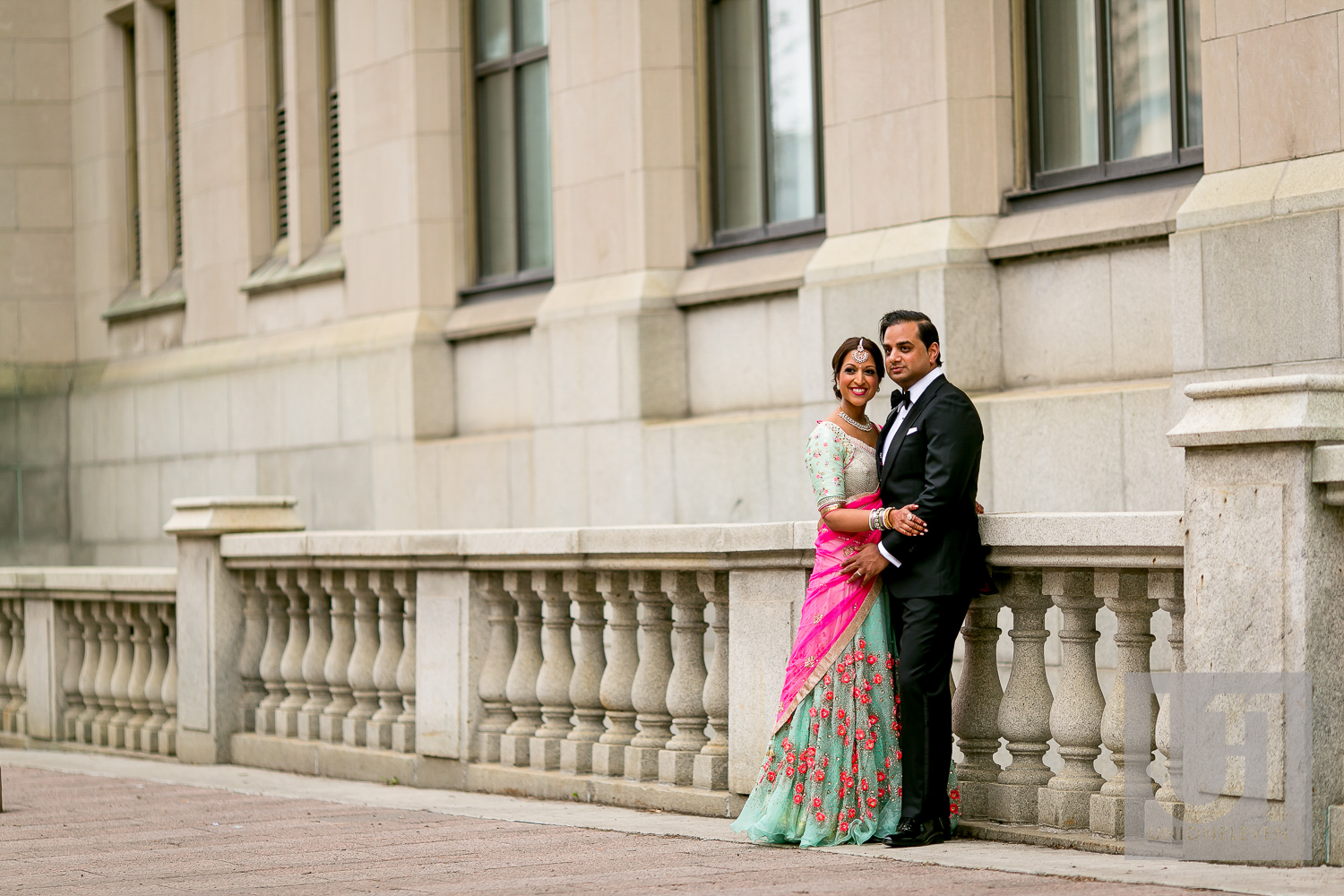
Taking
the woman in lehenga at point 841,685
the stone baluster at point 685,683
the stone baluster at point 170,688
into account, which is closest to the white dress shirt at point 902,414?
the woman in lehenga at point 841,685

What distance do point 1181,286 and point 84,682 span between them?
315 inches

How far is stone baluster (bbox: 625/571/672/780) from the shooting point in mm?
8812

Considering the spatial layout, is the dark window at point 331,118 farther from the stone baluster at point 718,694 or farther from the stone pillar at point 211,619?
the stone baluster at point 718,694

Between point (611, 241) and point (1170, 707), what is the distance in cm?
939

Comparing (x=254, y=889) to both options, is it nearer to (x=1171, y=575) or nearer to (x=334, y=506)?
(x=1171, y=575)

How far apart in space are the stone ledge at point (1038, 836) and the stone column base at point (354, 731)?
4.39 m

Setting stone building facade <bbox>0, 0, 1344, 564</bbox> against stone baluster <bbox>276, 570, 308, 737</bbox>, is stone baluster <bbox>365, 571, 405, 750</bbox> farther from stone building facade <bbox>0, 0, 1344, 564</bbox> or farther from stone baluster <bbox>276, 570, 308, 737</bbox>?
stone building facade <bbox>0, 0, 1344, 564</bbox>

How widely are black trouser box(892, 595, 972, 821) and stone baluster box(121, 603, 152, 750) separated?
712cm

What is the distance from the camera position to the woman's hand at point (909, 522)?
23.3 ft

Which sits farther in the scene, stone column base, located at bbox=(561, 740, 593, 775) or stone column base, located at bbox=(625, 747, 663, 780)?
stone column base, located at bbox=(561, 740, 593, 775)

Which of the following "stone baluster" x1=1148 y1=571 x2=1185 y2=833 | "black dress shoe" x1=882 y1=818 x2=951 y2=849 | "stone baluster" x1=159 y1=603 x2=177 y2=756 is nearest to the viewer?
"stone baluster" x1=1148 y1=571 x2=1185 y2=833

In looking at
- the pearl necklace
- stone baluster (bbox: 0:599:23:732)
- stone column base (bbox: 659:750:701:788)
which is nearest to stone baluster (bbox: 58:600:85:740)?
stone baluster (bbox: 0:599:23:732)

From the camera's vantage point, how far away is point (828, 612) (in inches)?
293

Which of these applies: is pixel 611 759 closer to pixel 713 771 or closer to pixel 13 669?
pixel 713 771
